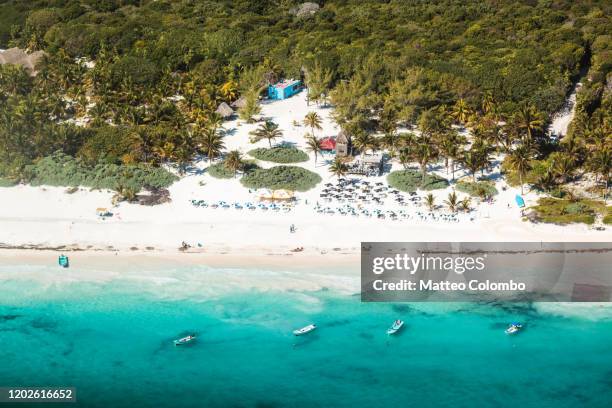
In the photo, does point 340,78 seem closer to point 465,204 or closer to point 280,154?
point 280,154

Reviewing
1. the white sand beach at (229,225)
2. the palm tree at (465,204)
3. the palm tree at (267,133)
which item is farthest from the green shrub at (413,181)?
the palm tree at (267,133)

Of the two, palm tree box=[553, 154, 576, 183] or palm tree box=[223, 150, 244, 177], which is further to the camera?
palm tree box=[223, 150, 244, 177]

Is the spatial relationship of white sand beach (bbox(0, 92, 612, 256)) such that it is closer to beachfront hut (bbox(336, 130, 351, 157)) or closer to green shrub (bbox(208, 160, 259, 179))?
green shrub (bbox(208, 160, 259, 179))

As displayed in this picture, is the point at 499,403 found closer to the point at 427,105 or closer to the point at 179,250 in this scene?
the point at 179,250

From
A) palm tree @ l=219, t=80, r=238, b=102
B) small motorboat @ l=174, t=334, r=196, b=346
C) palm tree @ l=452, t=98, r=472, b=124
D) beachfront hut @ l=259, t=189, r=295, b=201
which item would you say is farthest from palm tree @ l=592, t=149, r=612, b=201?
palm tree @ l=219, t=80, r=238, b=102

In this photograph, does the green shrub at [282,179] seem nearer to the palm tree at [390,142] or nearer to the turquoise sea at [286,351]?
the palm tree at [390,142]

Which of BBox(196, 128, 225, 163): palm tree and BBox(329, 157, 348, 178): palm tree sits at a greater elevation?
BBox(196, 128, 225, 163): palm tree
